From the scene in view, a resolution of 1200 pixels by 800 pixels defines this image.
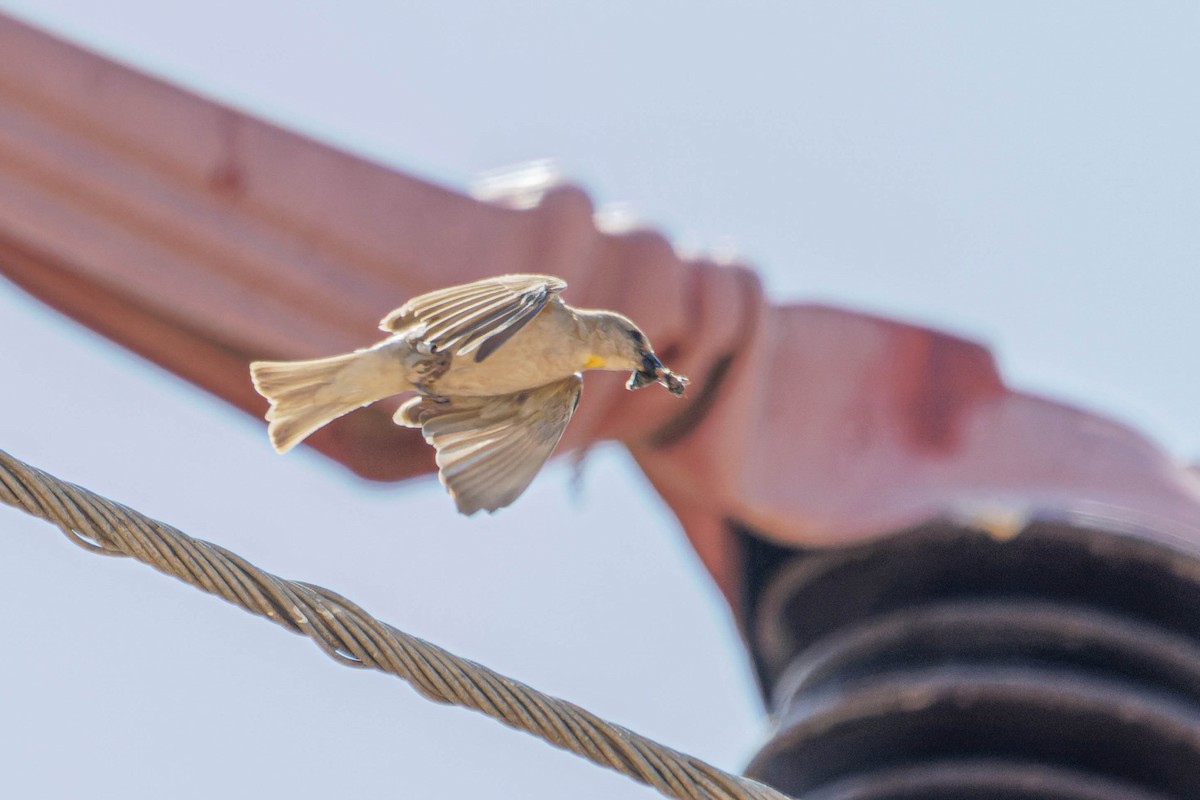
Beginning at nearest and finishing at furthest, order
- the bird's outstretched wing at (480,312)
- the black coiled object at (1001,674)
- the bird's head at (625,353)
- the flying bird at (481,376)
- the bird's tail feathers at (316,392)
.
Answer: the bird's outstretched wing at (480,312) < the flying bird at (481,376) < the bird's head at (625,353) < the bird's tail feathers at (316,392) < the black coiled object at (1001,674)

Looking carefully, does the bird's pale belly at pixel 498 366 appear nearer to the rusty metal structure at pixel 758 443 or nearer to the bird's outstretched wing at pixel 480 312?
the bird's outstretched wing at pixel 480 312

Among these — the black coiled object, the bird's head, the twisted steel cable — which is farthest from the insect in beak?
the black coiled object

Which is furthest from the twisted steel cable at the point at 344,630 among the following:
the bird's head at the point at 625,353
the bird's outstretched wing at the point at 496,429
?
the bird's head at the point at 625,353

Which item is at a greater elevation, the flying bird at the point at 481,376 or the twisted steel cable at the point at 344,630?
the flying bird at the point at 481,376

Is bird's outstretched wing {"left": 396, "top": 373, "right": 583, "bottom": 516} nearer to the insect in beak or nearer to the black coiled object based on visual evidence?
the insect in beak

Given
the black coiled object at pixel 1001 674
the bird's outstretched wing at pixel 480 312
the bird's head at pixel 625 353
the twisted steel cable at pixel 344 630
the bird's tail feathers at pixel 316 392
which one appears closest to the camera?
the twisted steel cable at pixel 344 630
